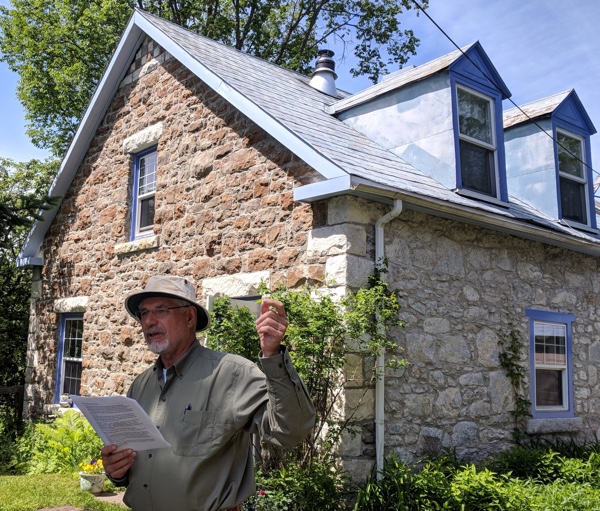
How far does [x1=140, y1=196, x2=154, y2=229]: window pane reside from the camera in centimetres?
978

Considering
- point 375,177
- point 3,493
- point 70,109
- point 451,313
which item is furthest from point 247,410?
point 70,109

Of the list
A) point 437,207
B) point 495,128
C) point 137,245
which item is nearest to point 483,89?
point 495,128

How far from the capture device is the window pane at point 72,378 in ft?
34.8

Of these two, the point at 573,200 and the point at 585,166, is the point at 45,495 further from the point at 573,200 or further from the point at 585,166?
the point at 585,166

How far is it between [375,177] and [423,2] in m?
16.3

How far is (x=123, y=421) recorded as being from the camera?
2.92 metres

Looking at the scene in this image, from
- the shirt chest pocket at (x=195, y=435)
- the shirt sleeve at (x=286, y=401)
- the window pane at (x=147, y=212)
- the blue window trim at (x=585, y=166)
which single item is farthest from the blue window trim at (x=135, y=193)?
the shirt sleeve at (x=286, y=401)

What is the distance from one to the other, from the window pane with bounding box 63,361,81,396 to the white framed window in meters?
7.97

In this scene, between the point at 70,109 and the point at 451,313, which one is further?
the point at 70,109

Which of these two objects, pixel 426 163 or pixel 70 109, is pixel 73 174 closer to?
pixel 426 163

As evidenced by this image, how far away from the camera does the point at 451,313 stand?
7379 mm

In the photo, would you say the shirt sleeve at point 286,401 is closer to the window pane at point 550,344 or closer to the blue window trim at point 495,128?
the blue window trim at point 495,128

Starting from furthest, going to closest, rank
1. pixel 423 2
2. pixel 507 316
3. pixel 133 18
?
pixel 423 2 → pixel 133 18 → pixel 507 316

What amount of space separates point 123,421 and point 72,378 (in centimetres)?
843
